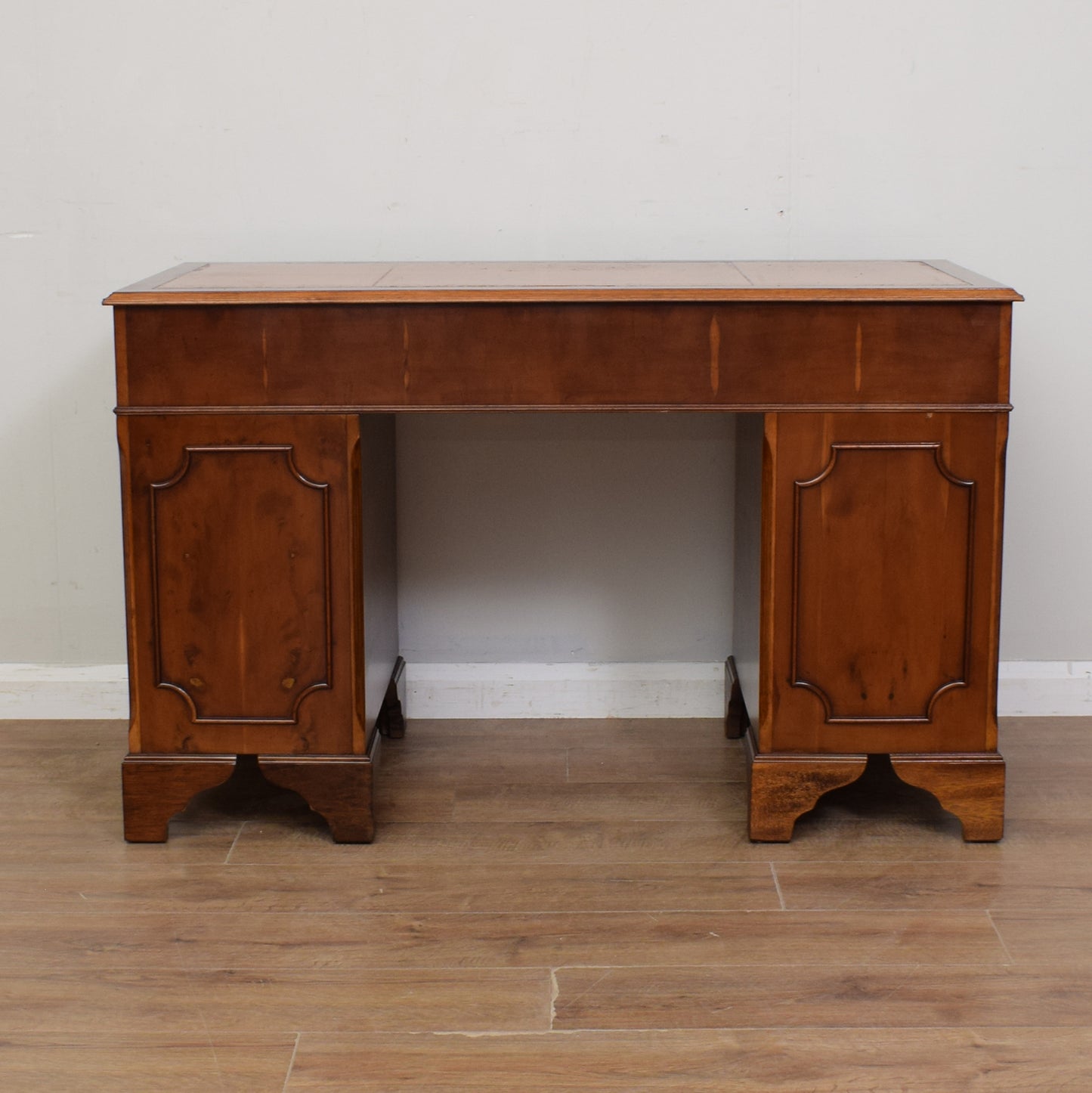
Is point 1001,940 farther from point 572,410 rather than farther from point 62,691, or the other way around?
point 62,691

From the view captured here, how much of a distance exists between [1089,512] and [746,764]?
2.94 feet

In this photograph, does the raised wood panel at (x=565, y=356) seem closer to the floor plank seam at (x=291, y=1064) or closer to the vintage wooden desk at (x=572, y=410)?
the vintage wooden desk at (x=572, y=410)

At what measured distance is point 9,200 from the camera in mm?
2752

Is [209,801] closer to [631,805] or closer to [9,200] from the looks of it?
[631,805]

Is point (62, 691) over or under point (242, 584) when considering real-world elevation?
under

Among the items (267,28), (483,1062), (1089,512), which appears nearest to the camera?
(483,1062)

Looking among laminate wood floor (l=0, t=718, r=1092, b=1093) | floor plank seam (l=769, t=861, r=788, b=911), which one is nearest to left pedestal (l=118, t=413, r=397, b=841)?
laminate wood floor (l=0, t=718, r=1092, b=1093)

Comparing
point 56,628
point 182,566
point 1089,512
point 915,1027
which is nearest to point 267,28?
point 182,566

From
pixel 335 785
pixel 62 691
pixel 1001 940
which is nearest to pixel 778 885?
pixel 1001 940

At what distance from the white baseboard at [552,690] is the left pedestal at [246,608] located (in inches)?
22.5

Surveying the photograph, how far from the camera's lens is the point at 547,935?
80.8 inches

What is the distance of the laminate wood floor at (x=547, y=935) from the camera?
175 centimetres

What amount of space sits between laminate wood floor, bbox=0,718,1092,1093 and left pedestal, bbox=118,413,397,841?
136 millimetres

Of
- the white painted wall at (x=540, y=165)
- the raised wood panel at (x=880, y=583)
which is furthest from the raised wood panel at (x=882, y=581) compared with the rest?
the white painted wall at (x=540, y=165)
